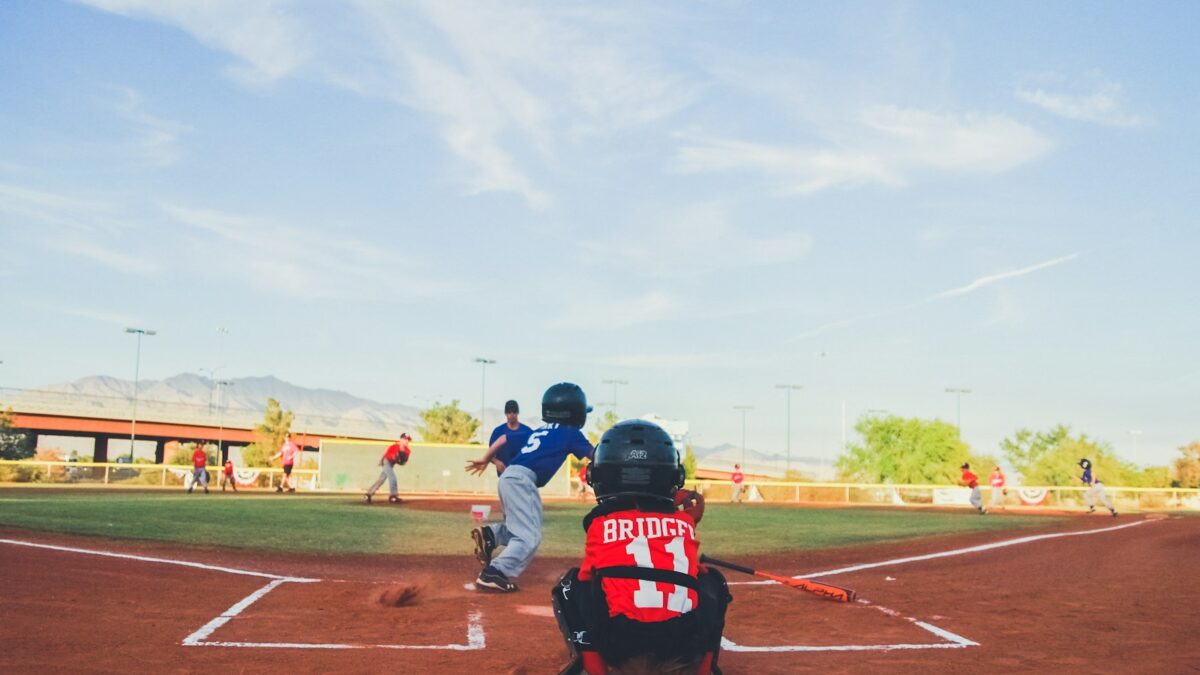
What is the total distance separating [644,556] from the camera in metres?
4.40

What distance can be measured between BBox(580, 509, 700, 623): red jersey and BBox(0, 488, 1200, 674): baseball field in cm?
187

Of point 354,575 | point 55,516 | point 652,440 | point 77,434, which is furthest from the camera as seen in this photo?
point 77,434

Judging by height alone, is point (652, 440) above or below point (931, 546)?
above

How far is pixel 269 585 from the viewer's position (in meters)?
9.64

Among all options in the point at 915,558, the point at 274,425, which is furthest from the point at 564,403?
the point at 274,425

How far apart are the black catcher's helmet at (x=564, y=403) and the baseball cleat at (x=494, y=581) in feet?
5.71

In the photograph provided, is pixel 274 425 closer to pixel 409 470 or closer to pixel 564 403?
pixel 409 470

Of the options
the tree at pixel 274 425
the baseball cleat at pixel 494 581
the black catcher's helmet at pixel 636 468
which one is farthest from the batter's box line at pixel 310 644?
the tree at pixel 274 425

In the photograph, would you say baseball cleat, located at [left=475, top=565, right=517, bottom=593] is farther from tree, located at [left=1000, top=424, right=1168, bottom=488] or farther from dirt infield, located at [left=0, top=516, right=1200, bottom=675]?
tree, located at [left=1000, top=424, right=1168, bottom=488]

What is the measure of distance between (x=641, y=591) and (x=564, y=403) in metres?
4.53

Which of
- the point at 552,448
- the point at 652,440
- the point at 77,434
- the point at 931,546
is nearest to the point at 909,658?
the point at 652,440

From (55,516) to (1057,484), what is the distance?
94373 millimetres

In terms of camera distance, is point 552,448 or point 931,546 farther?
point 931,546

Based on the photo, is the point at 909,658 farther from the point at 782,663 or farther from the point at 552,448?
the point at 552,448
